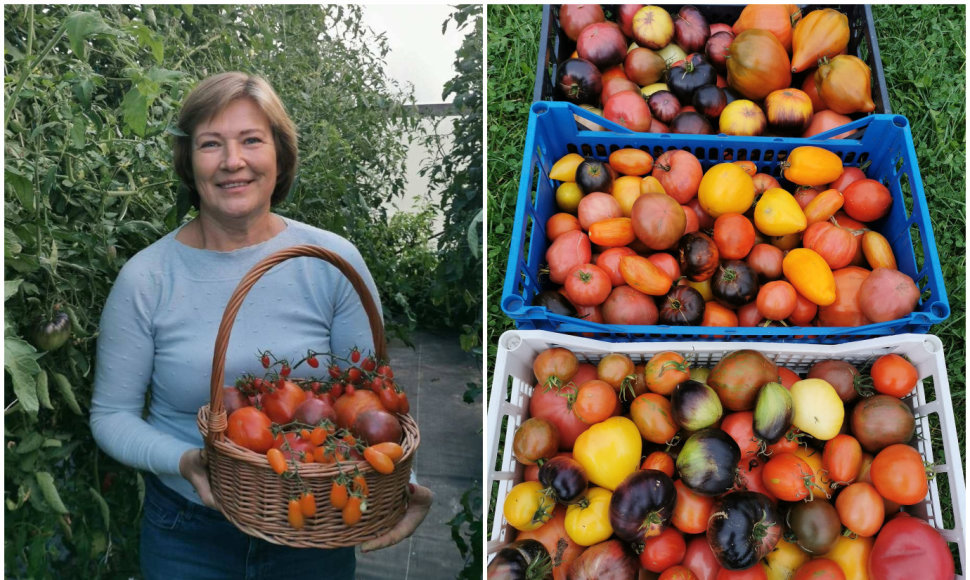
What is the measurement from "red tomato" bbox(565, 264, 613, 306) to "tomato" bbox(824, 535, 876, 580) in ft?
2.04

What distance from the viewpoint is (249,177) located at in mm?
1282

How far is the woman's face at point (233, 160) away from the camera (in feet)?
4.13

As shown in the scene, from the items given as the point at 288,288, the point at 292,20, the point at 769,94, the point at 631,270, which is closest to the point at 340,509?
the point at 288,288

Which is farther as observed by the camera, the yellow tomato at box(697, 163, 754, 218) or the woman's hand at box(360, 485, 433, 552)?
the yellow tomato at box(697, 163, 754, 218)

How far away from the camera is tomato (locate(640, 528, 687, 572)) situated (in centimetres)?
123

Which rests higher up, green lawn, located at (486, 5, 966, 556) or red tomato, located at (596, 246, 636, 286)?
green lawn, located at (486, 5, 966, 556)

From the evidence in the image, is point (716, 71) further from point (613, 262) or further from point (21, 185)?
point (21, 185)

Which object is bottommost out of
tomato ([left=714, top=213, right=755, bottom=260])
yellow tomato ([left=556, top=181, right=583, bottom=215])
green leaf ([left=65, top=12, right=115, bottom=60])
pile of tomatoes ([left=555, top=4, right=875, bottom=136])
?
tomato ([left=714, top=213, right=755, bottom=260])

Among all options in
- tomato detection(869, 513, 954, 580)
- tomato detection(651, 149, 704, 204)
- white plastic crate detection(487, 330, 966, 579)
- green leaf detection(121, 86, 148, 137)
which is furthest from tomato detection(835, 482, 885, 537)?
green leaf detection(121, 86, 148, 137)

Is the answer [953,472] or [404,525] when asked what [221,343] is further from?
[953,472]

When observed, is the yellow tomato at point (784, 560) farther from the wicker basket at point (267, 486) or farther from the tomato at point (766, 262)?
the wicker basket at point (267, 486)

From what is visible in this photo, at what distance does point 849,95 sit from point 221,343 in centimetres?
150

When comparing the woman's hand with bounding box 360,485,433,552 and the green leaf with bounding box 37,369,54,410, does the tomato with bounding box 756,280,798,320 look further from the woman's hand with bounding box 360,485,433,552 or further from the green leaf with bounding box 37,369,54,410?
the green leaf with bounding box 37,369,54,410

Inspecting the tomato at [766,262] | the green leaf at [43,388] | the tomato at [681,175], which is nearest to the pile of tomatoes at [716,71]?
the tomato at [681,175]
